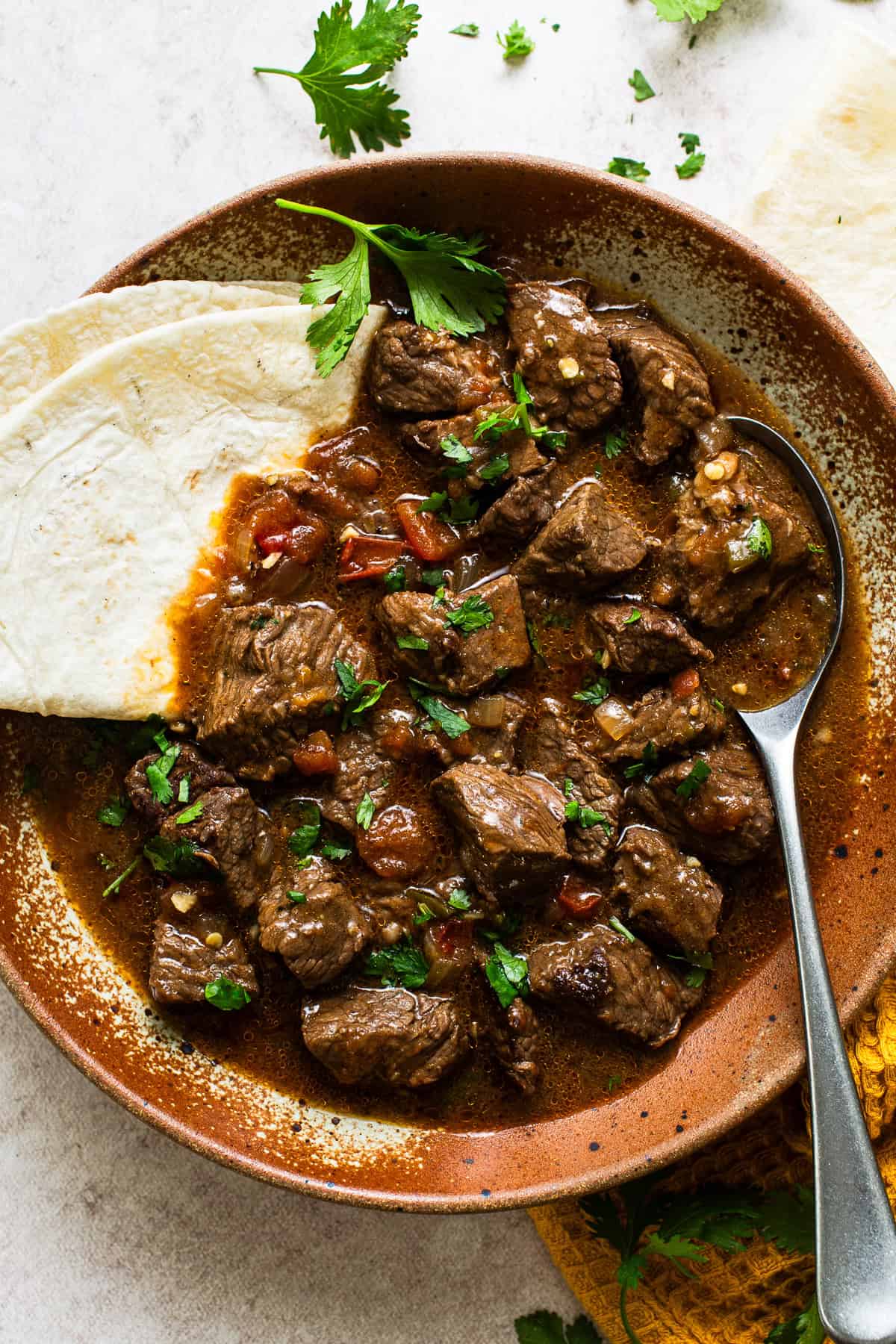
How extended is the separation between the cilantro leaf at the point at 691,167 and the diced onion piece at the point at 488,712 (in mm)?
2520

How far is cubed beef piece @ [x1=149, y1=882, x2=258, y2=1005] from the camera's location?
175 inches

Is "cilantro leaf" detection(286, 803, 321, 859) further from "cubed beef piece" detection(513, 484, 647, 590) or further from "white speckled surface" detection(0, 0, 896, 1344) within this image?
"white speckled surface" detection(0, 0, 896, 1344)

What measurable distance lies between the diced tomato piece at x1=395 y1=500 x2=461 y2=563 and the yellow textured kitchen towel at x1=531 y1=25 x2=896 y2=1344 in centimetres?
189

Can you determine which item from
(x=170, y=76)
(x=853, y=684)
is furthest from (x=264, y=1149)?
(x=170, y=76)

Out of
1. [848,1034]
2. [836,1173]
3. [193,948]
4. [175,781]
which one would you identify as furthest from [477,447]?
[836,1173]

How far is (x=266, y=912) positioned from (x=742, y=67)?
14.0 ft

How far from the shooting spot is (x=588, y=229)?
15.4ft

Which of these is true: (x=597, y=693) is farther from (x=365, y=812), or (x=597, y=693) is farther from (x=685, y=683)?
(x=365, y=812)

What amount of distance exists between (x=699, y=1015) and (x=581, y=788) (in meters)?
1.06

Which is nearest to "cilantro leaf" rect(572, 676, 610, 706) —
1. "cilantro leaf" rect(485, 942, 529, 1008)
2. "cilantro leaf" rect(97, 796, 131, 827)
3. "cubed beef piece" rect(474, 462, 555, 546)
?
"cubed beef piece" rect(474, 462, 555, 546)

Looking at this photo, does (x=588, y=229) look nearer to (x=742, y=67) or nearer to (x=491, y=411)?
(x=491, y=411)

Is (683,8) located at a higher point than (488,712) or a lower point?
higher

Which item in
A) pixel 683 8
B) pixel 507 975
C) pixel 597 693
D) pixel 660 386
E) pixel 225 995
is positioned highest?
pixel 683 8

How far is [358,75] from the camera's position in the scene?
4.60 metres
